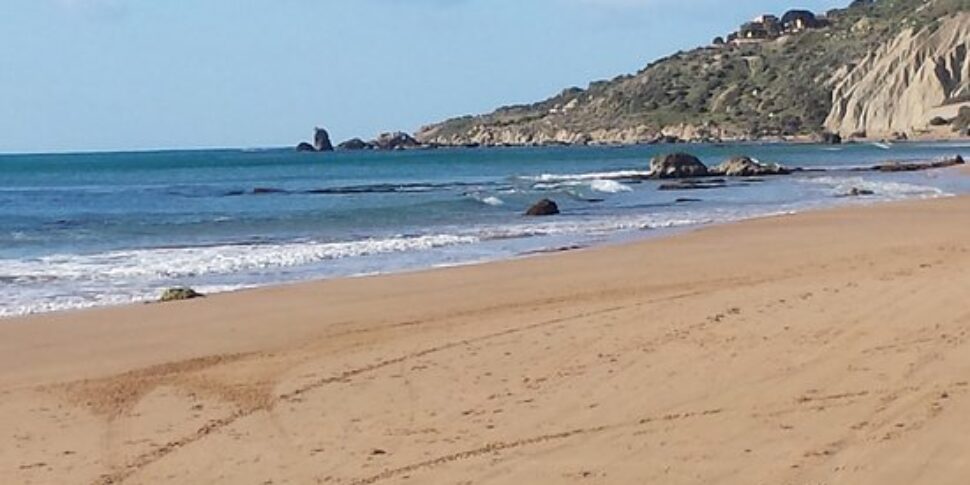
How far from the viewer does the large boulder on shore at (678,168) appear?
197 ft

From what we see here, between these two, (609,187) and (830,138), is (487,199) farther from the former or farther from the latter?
(830,138)

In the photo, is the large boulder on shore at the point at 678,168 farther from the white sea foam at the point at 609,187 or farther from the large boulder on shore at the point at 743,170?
the white sea foam at the point at 609,187

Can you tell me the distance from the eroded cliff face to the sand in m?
127

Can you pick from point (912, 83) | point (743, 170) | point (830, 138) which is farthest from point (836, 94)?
point (743, 170)

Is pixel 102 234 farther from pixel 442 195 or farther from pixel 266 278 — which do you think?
pixel 442 195

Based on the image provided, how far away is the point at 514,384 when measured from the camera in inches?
394

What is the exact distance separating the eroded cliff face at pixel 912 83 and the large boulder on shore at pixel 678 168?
81.2m

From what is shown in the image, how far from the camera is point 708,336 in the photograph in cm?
1186

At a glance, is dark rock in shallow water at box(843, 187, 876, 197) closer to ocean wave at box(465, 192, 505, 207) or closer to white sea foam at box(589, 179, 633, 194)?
white sea foam at box(589, 179, 633, 194)

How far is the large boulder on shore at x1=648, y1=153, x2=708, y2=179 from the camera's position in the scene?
59.9m

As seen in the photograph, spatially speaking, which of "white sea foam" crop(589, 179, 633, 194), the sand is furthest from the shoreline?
"white sea foam" crop(589, 179, 633, 194)

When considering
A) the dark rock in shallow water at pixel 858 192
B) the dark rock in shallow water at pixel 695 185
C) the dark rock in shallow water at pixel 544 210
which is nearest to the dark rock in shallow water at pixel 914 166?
the dark rock in shallow water at pixel 695 185

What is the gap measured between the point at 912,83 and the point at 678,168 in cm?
9042

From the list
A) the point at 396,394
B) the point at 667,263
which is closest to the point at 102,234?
the point at 667,263
